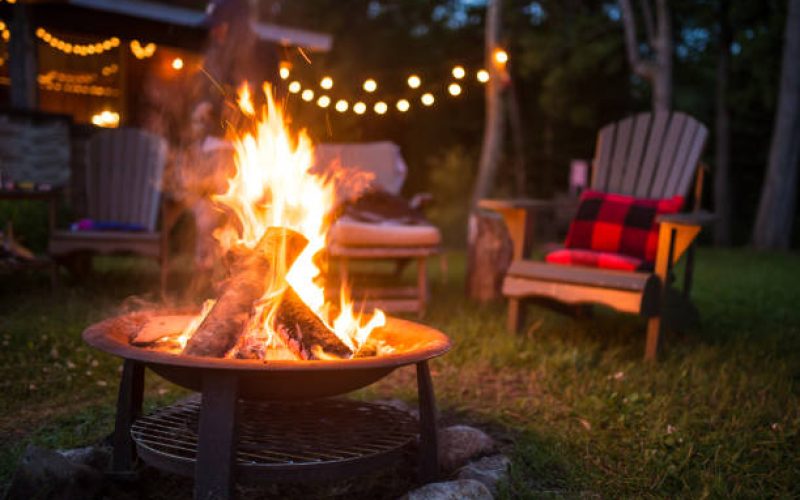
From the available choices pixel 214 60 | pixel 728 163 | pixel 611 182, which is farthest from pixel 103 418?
pixel 728 163

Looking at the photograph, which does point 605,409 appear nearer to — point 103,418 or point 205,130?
point 103,418

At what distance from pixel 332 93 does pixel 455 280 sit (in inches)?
359

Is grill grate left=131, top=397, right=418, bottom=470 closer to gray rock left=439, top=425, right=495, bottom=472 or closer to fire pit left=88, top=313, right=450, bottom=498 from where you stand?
fire pit left=88, top=313, right=450, bottom=498

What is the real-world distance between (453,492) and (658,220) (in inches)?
82.4

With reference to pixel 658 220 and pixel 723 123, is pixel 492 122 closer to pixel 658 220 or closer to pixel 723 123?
pixel 658 220

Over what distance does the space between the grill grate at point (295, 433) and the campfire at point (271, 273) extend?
23 cm

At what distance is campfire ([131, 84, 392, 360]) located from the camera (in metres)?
2.17

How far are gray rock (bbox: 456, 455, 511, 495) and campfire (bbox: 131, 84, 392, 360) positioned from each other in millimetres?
428

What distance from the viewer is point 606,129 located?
4516 millimetres

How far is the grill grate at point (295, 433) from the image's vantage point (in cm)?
199

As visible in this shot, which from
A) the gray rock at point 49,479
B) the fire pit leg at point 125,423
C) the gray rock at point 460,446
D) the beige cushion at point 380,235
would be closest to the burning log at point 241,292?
the fire pit leg at point 125,423

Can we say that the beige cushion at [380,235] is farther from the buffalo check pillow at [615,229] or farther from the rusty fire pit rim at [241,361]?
the rusty fire pit rim at [241,361]

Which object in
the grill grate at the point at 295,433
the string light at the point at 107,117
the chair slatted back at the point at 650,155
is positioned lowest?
the grill grate at the point at 295,433

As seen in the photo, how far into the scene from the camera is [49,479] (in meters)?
1.89
